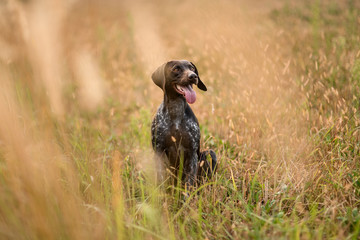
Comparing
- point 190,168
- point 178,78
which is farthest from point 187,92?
point 190,168

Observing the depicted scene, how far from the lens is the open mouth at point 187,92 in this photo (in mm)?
3203

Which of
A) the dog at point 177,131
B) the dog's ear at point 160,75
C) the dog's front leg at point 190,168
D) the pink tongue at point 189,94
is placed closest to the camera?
the pink tongue at point 189,94

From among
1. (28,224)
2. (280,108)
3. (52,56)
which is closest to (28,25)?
(52,56)

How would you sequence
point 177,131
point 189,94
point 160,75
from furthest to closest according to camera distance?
point 177,131, point 160,75, point 189,94

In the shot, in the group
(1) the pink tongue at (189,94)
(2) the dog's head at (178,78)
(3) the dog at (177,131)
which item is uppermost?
(2) the dog's head at (178,78)

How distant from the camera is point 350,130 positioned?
3.34 metres

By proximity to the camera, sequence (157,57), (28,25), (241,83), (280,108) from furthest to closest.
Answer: (241,83) < (280,108) < (157,57) < (28,25)

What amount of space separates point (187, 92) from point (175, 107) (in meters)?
0.38

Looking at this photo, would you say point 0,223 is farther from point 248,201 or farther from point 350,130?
point 350,130

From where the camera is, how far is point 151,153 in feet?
13.4

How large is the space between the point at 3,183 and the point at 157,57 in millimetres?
2332

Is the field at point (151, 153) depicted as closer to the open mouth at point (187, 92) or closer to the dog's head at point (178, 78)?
the dog's head at point (178, 78)

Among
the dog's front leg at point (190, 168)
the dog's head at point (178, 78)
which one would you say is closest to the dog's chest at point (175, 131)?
the dog's front leg at point (190, 168)

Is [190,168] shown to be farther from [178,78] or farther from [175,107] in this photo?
[178,78]
